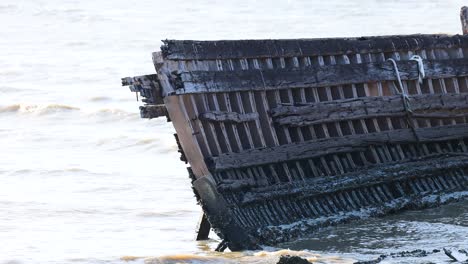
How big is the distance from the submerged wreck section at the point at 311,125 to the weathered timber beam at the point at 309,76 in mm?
13

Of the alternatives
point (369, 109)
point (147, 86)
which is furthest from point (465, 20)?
point (147, 86)

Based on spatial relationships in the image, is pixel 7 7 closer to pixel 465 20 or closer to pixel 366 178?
pixel 465 20

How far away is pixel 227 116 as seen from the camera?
1081cm

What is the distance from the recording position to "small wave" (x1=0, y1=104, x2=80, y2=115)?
1023 inches

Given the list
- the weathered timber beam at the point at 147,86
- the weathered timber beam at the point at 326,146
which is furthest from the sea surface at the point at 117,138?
the weathered timber beam at the point at 147,86

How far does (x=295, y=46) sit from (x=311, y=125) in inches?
35.8

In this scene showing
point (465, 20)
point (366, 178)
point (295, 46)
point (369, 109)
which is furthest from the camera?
point (465, 20)

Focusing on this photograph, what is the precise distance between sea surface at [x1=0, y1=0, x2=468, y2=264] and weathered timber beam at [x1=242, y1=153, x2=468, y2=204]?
0.46 m

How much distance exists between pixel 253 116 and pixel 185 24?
97.8 ft

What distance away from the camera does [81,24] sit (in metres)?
41.8

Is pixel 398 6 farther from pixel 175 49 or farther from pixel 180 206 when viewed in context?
pixel 175 49

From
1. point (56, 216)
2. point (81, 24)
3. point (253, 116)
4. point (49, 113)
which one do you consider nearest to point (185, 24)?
point (81, 24)

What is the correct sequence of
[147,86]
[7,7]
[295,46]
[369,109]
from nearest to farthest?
[147,86] → [295,46] → [369,109] → [7,7]

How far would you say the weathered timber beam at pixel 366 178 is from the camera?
10.9 metres
